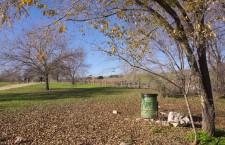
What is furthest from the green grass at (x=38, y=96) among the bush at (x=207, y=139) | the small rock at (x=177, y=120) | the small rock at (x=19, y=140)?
the bush at (x=207, y=139)

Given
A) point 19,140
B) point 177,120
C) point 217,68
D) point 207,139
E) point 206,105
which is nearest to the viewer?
point 19,140

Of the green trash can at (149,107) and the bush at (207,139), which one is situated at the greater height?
the green trash can at (149,107)

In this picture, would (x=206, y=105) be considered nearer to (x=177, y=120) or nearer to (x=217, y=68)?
(x=177, y=120)

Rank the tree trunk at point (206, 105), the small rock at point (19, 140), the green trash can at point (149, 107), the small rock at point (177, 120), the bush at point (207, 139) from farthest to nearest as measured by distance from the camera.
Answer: the green trash can at point (149, 107)
the small rock at point (177, 120)
the tree trunk at point (206, 105)
the bush at point (207, 139)
the small rock at point (19, 140)

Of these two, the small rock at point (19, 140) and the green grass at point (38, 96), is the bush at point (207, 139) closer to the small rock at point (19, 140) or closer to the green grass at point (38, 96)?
the small rock at point (19, 140)

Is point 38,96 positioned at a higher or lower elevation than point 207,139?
higher

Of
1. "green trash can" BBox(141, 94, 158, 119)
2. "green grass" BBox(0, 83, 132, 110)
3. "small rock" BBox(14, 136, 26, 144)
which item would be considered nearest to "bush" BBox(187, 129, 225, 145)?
"green trash can" BBox(141, 94, 158, 119)

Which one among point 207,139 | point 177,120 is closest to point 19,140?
point 207,139

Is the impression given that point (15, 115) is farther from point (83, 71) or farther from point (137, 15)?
point (83, 71)

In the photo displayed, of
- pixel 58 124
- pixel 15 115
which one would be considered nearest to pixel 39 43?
pixel 15 115

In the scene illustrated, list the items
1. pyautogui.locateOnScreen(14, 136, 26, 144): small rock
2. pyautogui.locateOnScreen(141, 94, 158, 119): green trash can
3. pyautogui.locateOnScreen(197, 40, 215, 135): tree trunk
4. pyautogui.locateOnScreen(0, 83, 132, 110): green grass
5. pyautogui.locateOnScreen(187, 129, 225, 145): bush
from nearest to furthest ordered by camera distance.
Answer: pyautogui.locateOnScreen(14, 136, 26, 144): small rock, pyautogui.locateOnScreen(187, 129, 225, 145): bush, pyautogui.locateOnScreen(197, 40, 215, 135): tree trunk, pyautogui.locateOnScreen(141, 94, 158, 119): green trash can, pyautogui.locateOnScreen(0, 83, 132, 110): green grass

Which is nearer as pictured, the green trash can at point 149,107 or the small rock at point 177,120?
the small rock at point 177,120

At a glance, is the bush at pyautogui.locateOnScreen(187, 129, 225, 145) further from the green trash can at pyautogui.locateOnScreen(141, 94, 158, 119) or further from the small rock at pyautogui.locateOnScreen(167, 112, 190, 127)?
the green trash can at pyautogui.locateOnScreen(141, 94, 158, 119)

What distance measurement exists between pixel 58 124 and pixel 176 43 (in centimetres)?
519
